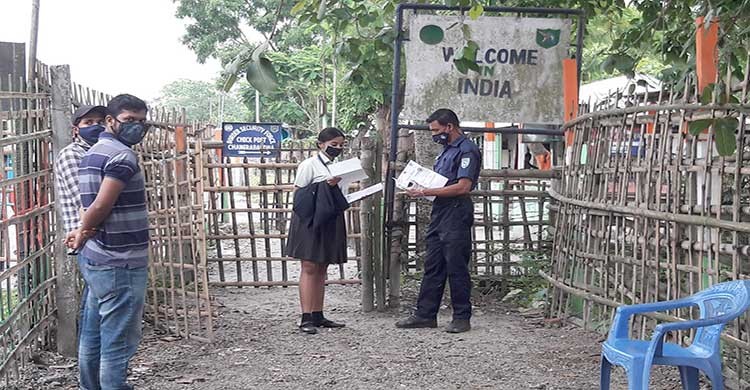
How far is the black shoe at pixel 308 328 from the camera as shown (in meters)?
6.34

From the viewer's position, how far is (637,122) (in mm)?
5379

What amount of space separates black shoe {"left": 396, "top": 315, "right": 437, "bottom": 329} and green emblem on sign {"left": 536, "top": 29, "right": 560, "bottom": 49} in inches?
102

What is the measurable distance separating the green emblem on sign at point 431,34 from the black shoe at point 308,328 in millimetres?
2615

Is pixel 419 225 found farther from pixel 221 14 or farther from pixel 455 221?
pixel 221 14

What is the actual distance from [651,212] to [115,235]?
318cm

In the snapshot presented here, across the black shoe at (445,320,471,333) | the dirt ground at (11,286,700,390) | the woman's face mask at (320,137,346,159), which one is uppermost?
the woman's face mask at (320,137,346,159)

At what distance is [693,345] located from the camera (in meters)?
3.82

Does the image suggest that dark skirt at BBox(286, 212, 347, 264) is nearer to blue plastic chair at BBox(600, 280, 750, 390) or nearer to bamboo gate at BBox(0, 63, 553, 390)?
bamboo gate at BBox(0, 63, 553, 390)

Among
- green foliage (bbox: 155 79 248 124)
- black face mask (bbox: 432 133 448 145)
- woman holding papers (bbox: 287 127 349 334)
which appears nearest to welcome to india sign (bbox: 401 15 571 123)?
black face mask (bbox: 432 133 448 145)

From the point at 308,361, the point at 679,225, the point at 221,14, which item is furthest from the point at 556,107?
the point at 221,14

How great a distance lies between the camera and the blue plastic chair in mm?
3512

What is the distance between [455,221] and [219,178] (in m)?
3.24

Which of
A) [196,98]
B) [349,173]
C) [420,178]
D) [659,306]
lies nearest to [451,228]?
[420,178]

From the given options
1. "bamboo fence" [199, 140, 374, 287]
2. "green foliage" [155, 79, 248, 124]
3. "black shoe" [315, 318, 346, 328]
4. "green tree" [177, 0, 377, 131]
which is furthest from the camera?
"green foliage" [155, 79, 248, 124]
